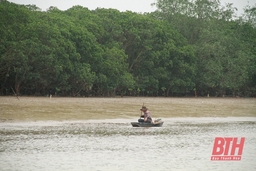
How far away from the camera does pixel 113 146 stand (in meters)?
23.6

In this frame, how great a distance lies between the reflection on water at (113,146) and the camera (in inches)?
751

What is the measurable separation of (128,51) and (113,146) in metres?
59.7

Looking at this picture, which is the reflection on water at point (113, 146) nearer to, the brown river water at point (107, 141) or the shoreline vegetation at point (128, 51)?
the brown river water at point (107, 141)

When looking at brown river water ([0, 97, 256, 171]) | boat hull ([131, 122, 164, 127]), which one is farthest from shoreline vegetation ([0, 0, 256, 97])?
boat hull ([131, 122, 164, 127])

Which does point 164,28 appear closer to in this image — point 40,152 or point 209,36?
point 209,36

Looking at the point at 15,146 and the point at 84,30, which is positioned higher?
the point at 84,30

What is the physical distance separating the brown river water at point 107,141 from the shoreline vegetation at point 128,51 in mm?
20940

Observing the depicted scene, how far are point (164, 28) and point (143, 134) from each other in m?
55.9

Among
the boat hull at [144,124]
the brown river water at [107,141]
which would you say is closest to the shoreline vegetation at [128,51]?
the brown river water at [107,141]

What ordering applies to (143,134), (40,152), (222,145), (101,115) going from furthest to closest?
(101,115) < (143,134) < (222,145) < (40,152)

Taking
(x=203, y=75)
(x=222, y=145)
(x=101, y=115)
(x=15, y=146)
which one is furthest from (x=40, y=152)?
(x=203, y=75)

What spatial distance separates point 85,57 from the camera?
69.8 m

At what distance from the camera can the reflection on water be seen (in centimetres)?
1908

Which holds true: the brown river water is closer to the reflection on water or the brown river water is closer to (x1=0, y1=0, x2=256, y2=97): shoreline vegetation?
the reflection on water
